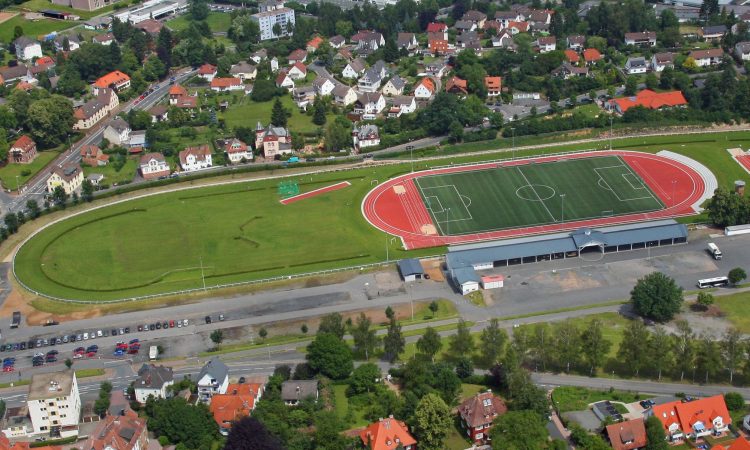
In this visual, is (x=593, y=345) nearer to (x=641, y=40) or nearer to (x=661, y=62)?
(x=661, y=62)

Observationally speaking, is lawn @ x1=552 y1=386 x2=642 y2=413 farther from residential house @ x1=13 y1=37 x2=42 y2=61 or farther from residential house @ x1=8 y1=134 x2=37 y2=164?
residential house @ x1=13 y1=37 x2=42 y2=61

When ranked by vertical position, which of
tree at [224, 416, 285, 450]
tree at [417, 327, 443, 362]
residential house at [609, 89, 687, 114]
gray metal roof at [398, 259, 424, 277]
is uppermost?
residential house at [609, 89, 687, 114]

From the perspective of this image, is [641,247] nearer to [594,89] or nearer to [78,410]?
[594,89]

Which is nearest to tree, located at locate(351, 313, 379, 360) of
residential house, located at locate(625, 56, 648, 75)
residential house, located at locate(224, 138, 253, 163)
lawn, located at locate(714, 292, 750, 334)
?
lawn, located at locate(714, 292, 750, 334)

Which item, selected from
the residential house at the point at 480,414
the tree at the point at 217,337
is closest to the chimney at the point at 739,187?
the residential house at the point at 480,414

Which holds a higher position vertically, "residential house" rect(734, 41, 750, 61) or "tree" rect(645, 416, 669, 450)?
"residential house" rect(734, 41, 750, 61)

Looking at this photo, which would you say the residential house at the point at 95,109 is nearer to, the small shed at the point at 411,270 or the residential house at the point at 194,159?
the residential house at the point at 194,159

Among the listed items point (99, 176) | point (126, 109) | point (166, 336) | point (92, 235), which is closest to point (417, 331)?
point (166, 336)
